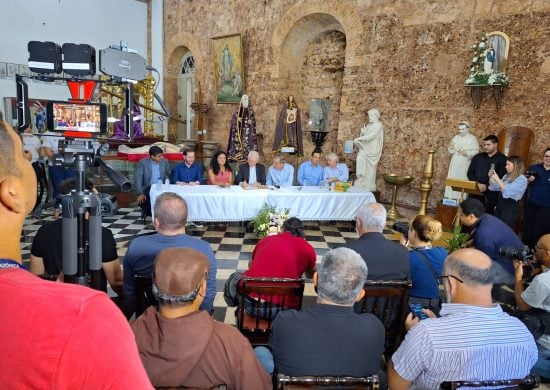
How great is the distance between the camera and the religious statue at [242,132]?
925cm

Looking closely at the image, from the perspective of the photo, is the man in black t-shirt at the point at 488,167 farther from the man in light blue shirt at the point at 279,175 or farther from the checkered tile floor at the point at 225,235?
the man in light blue shirt at the point at 279,175

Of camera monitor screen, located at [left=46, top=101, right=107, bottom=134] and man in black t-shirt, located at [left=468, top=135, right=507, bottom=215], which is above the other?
camera monitor screen, located at [left=46, top=101, right=107, bottom=134]

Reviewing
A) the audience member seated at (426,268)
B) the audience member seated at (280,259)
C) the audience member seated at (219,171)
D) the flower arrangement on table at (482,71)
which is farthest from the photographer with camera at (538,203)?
the audience member seated at (219,171)

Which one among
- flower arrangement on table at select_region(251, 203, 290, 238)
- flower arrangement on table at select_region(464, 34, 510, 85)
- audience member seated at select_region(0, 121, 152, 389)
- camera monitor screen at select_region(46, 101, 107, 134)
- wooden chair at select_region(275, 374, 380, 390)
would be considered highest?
flower arrangement on table at select_region(464, 34, 510, 85)

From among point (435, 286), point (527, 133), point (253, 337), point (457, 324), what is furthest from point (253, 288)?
point (527, 133)

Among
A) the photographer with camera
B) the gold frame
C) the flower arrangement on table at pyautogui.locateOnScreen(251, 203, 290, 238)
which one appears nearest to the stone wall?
the gold frame

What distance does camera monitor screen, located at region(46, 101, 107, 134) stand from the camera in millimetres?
1948

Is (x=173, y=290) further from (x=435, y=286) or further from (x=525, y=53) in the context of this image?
(x=525, y=53)

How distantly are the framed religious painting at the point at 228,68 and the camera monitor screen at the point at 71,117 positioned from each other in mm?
9484

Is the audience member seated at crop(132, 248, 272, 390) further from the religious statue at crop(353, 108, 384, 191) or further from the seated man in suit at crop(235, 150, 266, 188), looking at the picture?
the religious statue at crop(353, 108, 384, 191)

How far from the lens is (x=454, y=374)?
5.37 ft

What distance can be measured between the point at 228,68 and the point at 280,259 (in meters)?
9.71

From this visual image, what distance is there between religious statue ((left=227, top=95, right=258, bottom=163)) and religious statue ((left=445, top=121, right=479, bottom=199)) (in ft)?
15.0

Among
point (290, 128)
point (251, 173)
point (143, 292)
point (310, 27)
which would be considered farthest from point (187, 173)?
point (310, 27)
